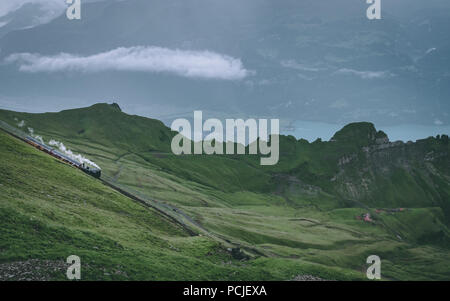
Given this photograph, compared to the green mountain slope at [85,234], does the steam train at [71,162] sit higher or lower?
higher

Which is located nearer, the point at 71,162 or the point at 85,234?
the point at 85,234

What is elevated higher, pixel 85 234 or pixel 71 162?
pixel 71 162

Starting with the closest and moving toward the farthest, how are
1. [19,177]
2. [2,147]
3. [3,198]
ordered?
[3,198] → [19,177] → [2,147]

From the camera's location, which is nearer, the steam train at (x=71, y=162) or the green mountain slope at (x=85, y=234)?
the green mountain slope at (x=85, y=234)

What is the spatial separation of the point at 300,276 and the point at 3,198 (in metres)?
55.6

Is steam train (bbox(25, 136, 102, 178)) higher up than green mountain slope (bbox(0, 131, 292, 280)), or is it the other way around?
steam train (bbox(25, 136, 102, 178))

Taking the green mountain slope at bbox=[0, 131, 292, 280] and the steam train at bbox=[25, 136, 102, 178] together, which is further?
the steam train at bbox=[25, 136, 102, 178]
